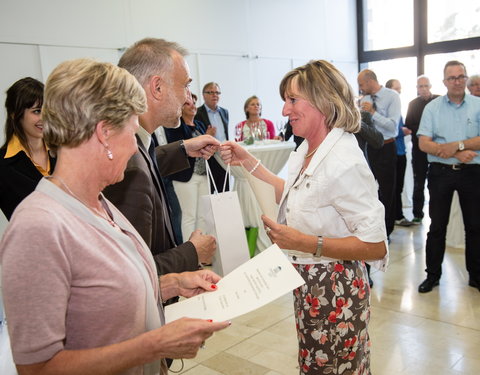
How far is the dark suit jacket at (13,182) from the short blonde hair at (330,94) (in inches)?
64.9

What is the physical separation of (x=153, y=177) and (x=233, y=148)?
2.40 feet

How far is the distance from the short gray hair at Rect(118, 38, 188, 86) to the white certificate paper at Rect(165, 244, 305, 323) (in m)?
0.74

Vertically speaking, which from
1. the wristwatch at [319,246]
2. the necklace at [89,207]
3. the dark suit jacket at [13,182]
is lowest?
the wristwatch at [319,246]

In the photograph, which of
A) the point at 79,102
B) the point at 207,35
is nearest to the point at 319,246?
the point at 79,102

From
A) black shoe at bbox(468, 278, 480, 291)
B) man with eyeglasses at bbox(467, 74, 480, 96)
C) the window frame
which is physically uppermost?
the window frame

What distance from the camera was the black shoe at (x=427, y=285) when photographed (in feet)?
13.1

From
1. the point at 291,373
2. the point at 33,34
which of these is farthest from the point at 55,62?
the point at 291,373

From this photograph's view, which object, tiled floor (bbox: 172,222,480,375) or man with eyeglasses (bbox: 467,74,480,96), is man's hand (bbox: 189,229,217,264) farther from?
man with eyeglasses (bbox: 467,74,480,96)

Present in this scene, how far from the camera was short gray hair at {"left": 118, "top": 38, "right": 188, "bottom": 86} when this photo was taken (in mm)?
1565

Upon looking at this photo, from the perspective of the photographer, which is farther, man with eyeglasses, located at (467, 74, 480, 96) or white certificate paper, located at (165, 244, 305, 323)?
man with eyeglasses, located at (467, 74, 480, 96)

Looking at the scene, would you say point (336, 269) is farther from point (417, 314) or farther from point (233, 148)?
point (417, 314)

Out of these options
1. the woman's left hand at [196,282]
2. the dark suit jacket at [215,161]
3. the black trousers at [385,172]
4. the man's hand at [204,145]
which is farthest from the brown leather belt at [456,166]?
the woman's left hand at [196,282]

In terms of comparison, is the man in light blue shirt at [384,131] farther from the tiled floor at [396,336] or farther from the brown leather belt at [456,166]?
the brown leather belt at [456,166]

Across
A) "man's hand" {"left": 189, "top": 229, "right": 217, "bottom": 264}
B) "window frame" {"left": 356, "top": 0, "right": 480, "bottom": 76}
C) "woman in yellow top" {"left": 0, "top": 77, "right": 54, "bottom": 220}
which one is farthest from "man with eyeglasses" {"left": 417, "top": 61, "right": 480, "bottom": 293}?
"window frame" {"left": 356, "top": 0, "right": 480, "bottom": 76}
